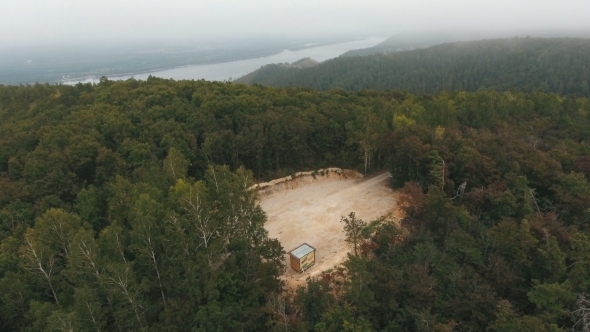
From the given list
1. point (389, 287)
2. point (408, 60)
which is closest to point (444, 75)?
point (408, 60)

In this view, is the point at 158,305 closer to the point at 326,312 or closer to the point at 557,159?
the point at 326,312

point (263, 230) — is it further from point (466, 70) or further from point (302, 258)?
point (466, 70)

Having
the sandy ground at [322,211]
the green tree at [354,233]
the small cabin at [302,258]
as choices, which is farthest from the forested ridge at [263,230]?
the small cabin at [302,258]

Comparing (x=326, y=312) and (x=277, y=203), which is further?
(x=277, y=203)

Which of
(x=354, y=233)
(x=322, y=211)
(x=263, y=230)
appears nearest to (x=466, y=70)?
(x=322, y=211)

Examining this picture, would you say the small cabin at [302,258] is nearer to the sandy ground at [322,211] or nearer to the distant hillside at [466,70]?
the sandy ground at [322,211]
